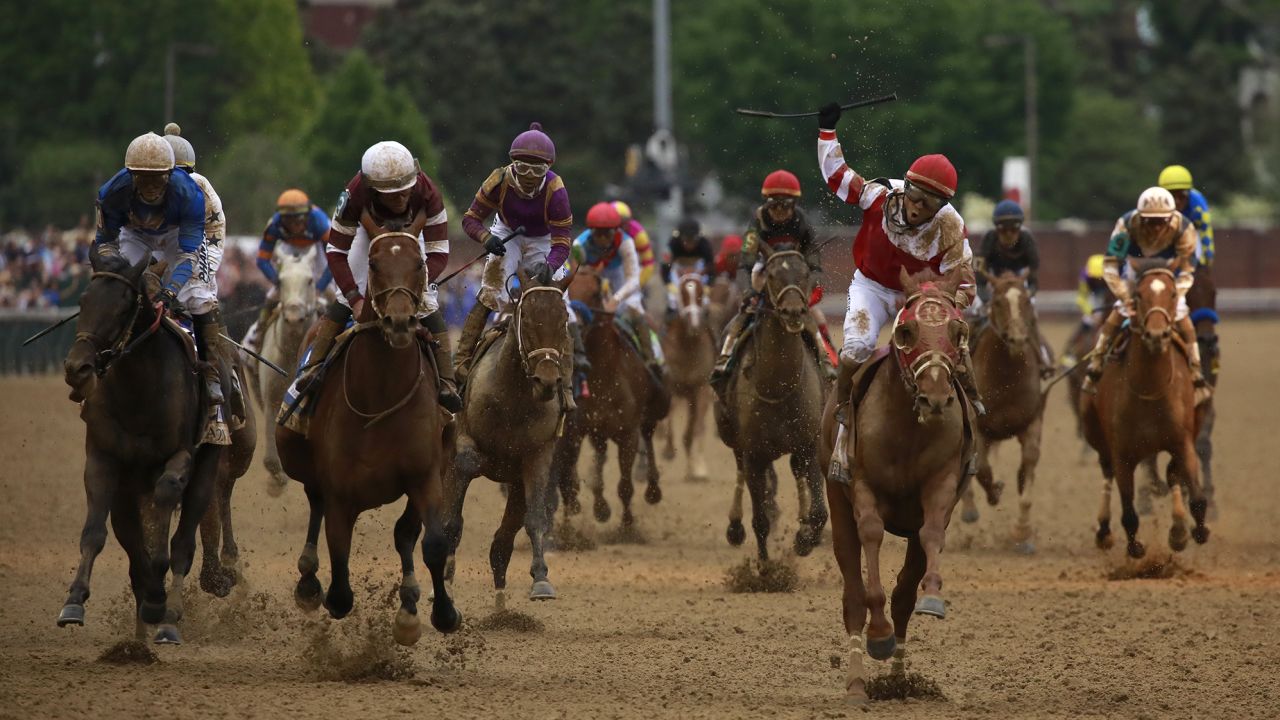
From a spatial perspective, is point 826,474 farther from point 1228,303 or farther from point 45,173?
point 1228,303

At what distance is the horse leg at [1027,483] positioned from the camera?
17125 mm

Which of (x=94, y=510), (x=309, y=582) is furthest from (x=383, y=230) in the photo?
(x=94, y=510)

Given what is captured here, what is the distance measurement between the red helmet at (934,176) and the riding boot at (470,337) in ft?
13.9

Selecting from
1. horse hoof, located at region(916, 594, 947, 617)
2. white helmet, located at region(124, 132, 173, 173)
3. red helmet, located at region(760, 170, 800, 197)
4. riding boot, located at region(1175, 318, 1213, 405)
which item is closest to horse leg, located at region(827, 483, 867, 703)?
horse hoof, located at region(916, 594, 947, 617)

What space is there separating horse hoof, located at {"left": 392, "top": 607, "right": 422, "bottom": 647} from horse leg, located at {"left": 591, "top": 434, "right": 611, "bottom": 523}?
667 cm

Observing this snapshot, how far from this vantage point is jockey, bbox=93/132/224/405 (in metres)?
11.3

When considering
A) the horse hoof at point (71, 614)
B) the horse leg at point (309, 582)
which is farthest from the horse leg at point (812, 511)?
the horse hoof at point (71, 614)

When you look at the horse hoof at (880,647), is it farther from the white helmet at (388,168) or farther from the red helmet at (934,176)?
the white helmet at (388,168)

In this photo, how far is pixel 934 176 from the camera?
1060 cm

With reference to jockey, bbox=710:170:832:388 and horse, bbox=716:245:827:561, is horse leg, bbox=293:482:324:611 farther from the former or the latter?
jockey, bbox=710:170:832:388

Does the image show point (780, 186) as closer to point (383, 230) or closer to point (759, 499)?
point (759, 499)

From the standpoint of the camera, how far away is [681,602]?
13938 millimetres

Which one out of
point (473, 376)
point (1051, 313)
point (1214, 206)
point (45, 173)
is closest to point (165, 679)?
point (473, 376)

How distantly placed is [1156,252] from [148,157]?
8379 mm
